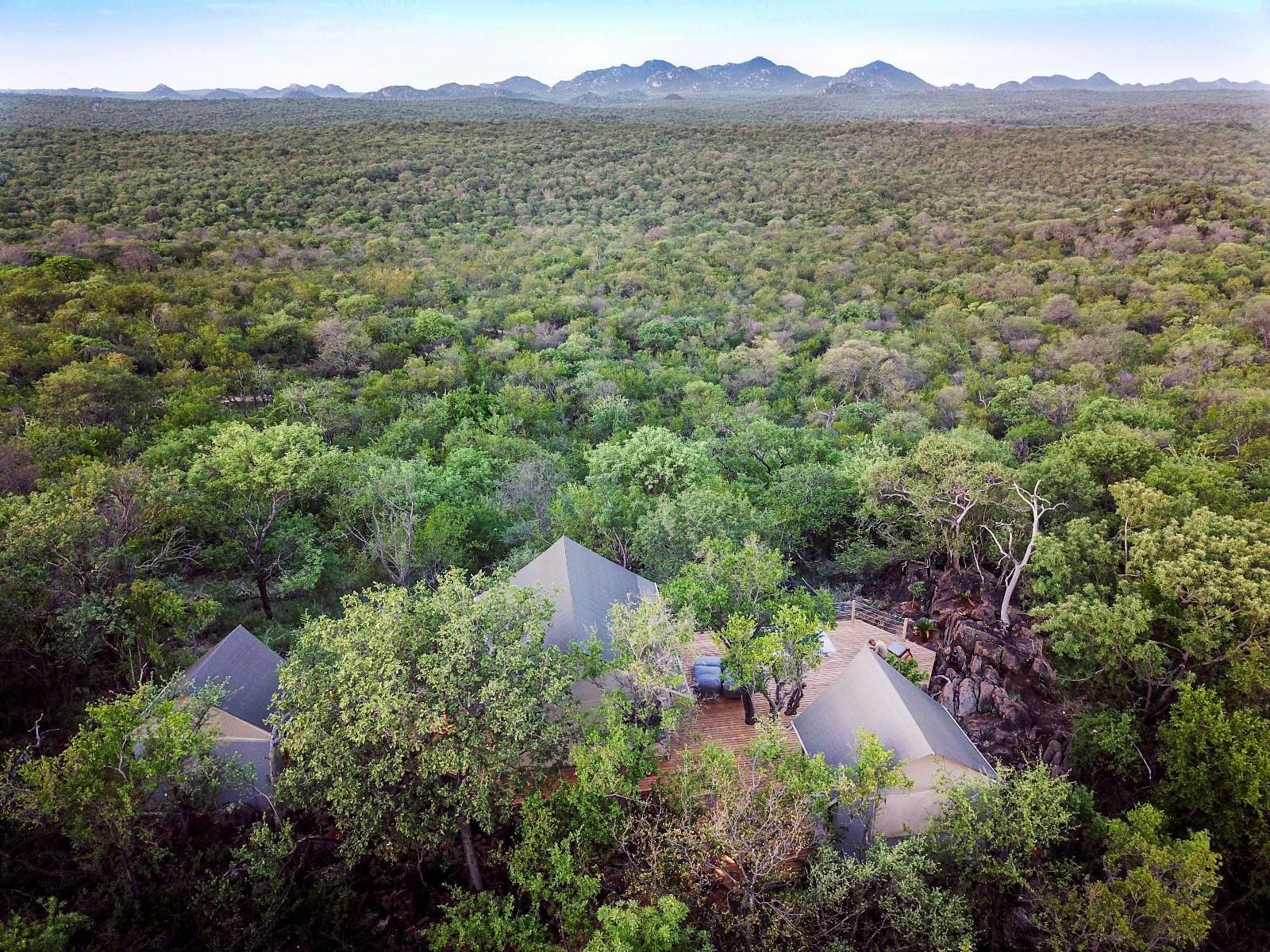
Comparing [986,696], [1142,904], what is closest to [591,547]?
[986,696]

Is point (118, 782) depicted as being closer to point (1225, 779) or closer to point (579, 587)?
point (579, 587)

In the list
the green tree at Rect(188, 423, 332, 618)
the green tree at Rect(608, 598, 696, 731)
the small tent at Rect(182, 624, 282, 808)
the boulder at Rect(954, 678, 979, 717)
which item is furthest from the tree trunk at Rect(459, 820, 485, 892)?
the boulder at Rect(954, 678, 979, 717)

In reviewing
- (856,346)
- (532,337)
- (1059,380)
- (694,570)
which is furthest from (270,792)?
(1059,380)

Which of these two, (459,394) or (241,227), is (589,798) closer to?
(459,394)

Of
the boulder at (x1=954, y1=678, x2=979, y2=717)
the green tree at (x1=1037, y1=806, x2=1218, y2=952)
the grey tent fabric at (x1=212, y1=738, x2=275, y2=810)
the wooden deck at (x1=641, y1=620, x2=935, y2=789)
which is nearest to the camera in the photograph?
the green tree at (x1=1037, y1=806, x2=1218, y2=952)

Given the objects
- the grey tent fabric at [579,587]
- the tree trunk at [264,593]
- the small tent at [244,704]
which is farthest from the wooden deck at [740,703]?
the tree trunk at [264,593]

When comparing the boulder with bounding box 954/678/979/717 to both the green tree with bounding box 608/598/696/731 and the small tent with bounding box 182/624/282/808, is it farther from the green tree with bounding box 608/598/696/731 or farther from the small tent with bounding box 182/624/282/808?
the small tent with bounding box 182/624/282/808
